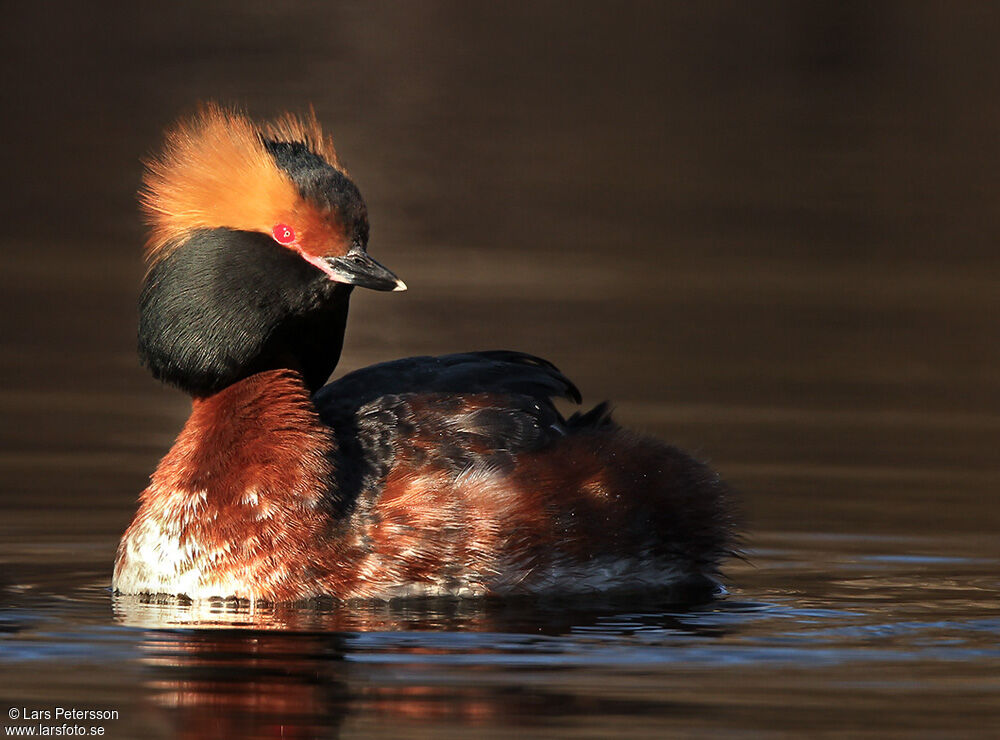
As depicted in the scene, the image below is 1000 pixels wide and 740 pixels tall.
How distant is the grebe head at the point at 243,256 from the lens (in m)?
10.6

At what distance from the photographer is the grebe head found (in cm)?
1057

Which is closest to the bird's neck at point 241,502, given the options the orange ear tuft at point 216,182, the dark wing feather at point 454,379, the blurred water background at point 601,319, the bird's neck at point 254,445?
the bird's neck at point 254,445

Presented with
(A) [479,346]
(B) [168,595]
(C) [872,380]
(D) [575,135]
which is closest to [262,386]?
(B) [168,595]

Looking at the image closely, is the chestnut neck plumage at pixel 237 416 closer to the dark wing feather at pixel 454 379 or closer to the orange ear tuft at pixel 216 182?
the orange ear tuft at pixel 216 182

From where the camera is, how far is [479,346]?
16.4 meters

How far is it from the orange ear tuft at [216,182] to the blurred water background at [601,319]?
70.6 inches

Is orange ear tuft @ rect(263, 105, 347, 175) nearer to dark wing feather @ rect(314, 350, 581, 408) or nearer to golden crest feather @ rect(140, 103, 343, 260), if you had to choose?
golden crest feather @ rect(140, 103, 343, 260)

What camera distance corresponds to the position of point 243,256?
10625 mm

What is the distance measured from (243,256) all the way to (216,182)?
369 millimetres

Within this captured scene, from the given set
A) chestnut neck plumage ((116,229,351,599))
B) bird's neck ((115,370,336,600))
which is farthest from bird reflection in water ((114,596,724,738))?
chestnut neck plumage ((116,229,351,599))

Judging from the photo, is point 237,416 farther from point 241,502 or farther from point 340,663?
point 340,663

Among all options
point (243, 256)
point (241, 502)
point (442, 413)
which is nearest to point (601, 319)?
point (442, 413)

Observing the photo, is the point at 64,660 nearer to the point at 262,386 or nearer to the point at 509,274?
the point at 262,386

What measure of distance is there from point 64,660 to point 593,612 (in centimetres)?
245
